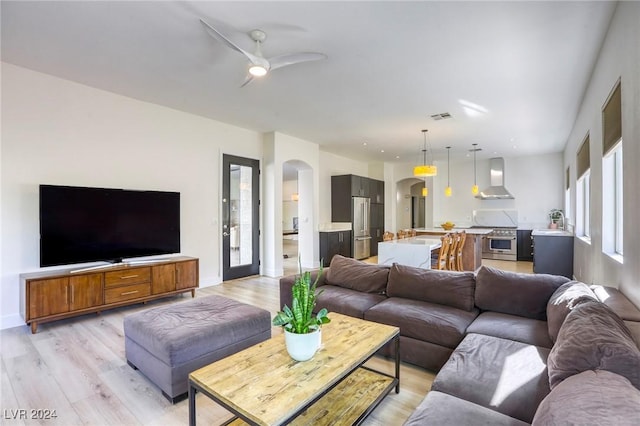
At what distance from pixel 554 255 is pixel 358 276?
4678 millimetres

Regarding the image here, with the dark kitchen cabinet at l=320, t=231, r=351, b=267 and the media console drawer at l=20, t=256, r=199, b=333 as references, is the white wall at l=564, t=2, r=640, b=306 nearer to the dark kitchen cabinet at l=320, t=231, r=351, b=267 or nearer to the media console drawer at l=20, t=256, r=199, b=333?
the media console drawer at l=20, t=256, r=199, b=333

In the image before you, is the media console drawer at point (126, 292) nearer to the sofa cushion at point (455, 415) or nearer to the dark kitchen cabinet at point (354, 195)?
the sofa cushion at point (455, 415)

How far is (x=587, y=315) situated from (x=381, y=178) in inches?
358

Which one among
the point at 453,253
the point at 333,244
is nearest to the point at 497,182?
the point at 453,253

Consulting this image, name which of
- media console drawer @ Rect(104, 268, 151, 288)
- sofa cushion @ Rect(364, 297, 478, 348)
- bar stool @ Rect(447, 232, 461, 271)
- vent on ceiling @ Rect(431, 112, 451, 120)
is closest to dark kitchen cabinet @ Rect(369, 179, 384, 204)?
bar stool @ Rect(447, 232, 461, 271)

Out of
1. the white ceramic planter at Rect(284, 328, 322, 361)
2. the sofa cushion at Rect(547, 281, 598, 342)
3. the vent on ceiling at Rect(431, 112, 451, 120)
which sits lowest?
the white ceramic planter at Rect(284, 328, 322, 361)

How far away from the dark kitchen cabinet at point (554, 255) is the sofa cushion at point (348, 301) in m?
4.45

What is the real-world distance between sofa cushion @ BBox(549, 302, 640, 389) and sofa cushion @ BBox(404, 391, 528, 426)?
0.29m

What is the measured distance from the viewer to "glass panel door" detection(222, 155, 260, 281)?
6.01 metres

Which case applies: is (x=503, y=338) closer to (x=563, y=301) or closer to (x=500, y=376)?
(x=563, y=301)

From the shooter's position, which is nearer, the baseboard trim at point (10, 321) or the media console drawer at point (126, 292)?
the baseboard trim at point (10, 321)

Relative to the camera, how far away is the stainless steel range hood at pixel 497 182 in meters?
9.37

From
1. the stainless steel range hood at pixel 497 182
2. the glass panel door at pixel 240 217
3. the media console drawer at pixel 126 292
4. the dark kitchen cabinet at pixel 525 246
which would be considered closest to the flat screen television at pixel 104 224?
the media console drawer at pixel 126 292

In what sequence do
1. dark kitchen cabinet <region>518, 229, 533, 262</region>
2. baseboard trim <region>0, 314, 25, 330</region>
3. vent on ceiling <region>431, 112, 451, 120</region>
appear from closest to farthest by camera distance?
baseboard trim <region>0, 314, 25, 330</region>, vent on ceiling <region>431, 112, 451, 120</region>, dark kitchen cabinet <region>518, 229, 533, 262</region>
